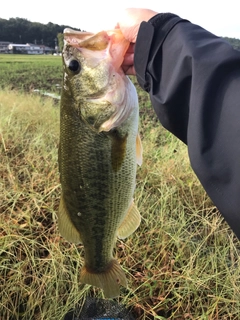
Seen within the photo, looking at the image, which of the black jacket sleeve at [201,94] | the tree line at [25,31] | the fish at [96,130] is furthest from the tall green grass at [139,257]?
the tree line at [25,31]

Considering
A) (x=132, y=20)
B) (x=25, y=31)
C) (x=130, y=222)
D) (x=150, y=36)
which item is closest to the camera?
(x=150, y=36)

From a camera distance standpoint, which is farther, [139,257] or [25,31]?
[25,31]

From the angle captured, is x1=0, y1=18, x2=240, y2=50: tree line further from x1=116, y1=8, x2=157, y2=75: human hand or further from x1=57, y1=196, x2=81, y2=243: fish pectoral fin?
x1=57, y1=196, x2=81, y2=243: fish pectoral fin

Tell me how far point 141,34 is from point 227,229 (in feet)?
7.91

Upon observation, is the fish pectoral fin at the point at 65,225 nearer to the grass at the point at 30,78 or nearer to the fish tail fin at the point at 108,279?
the fish tail fin at the point at 108,279

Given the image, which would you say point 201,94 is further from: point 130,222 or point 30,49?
point 30,49

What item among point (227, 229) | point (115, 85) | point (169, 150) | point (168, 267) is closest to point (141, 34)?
point (115, 85)

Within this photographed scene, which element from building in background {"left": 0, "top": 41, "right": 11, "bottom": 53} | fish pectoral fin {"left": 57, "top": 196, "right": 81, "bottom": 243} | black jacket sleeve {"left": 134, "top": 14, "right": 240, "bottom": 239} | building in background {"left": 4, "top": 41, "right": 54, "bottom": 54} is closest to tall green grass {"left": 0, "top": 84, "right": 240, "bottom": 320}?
fish pectoral fin {"left": 57, "top": 196, "right": 81, "bottom": 243}

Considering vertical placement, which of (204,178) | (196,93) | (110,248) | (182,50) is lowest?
(110,248)

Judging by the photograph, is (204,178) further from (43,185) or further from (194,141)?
(43,185)

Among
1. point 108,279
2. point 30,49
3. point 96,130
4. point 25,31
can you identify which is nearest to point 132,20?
point 96,130

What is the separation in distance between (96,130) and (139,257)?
1.70 meters

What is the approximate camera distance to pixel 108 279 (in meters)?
2.00

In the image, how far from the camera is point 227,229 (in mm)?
3502
